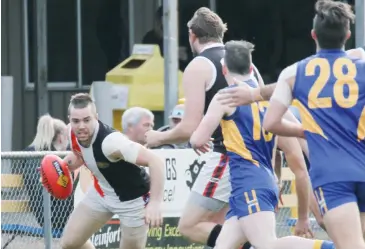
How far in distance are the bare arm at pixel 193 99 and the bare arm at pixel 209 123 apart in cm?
51

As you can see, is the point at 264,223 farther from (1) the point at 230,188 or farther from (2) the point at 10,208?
(2) the point at 10,208

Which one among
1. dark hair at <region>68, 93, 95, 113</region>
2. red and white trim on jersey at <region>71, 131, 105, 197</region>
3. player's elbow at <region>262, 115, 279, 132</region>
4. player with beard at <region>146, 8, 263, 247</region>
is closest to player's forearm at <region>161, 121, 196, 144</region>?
player with beard at <region>146, 8, 263, 247</region>

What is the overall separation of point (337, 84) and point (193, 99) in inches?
71.5

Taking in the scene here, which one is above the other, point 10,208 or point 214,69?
point 214,69

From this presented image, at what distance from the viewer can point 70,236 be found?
31.5ft

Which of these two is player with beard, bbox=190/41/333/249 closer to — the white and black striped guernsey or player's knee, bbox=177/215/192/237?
player's knee, bbox=177/215/192/237

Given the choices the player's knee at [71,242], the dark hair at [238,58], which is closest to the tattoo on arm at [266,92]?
the dark hair at [238,58]

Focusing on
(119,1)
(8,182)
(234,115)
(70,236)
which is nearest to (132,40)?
(119,1)

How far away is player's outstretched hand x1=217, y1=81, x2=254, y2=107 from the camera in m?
7.54

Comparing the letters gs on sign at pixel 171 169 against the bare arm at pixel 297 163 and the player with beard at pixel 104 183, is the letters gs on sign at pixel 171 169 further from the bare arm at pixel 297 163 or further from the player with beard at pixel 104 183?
the bare arm at pixel 297 163

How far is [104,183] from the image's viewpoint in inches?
377

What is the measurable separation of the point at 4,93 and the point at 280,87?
33.7 ft

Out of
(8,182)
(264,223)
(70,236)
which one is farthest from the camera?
(8,182)

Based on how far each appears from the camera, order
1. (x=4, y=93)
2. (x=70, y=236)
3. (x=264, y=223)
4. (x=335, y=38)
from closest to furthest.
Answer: (x=335, y=38), (x=264, y=223), (x=70, y=236), (x=4, y=93)
